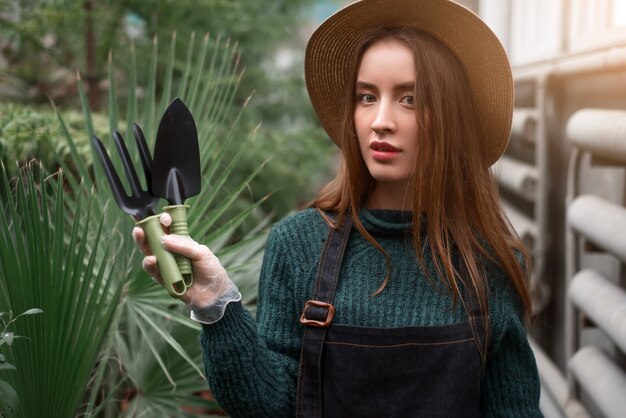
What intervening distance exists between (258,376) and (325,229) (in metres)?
0.37

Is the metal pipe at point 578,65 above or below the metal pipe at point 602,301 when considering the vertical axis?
above

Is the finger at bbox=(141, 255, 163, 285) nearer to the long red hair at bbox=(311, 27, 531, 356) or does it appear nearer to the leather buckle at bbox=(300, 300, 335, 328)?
the leather buckle at bbox=(300, 300, 335, 328)

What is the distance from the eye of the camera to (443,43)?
1.99 meters

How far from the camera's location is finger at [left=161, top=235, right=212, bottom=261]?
5.03 ft

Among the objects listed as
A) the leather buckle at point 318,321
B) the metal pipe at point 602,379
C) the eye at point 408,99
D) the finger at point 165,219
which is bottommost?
the metal pipe at point 602,379

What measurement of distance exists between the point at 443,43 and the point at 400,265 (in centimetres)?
50

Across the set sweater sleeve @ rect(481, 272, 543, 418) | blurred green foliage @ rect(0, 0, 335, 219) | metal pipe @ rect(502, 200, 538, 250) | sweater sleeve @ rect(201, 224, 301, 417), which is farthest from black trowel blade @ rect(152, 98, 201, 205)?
metal pipe @ rect(502, 200, 538, 250)

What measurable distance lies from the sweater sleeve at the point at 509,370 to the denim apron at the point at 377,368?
127 millimetres

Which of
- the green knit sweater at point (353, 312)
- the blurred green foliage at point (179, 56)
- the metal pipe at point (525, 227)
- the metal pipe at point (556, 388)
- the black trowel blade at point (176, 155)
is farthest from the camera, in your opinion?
the blurred green foliage at point (179, 56)

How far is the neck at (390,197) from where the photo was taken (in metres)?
2.00

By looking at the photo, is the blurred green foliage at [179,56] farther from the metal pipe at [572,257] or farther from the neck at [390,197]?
the neck at [390,197]

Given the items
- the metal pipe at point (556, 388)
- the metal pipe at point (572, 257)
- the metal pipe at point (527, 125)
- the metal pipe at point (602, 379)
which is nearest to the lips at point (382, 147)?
the metal pipe at point (602, 379)

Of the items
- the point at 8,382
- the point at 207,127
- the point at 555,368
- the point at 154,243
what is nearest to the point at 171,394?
the point at 8,382

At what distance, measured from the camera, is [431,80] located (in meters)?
1.88
